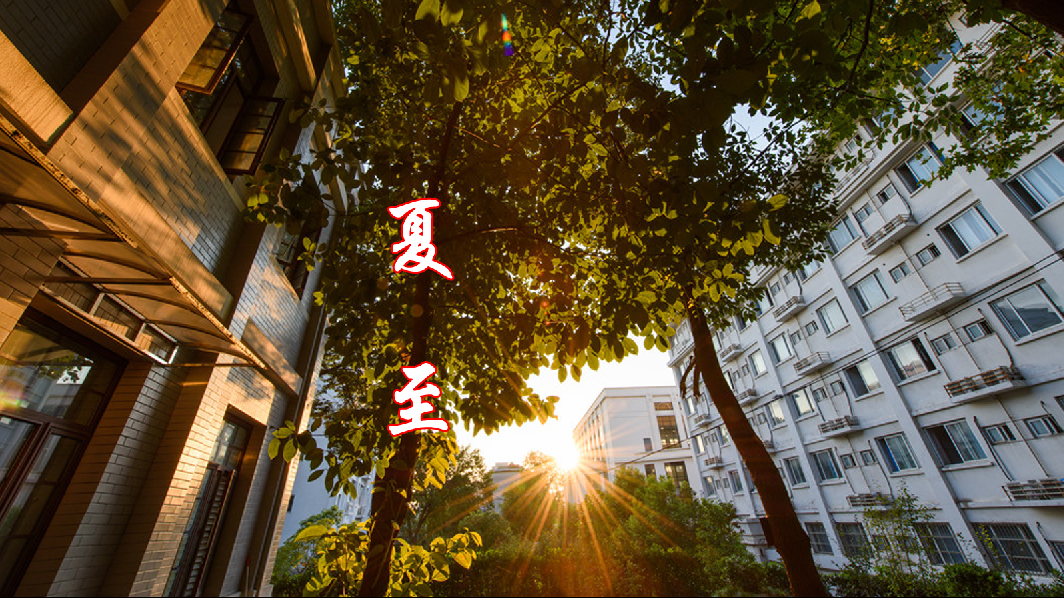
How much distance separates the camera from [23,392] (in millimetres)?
3748

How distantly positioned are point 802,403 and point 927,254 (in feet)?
→ 36.2

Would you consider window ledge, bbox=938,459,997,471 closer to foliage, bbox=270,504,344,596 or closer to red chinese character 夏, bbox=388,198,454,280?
foliage, bbox=270,504,344,596

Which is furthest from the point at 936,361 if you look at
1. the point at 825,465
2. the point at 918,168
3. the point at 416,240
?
the point at 416,240

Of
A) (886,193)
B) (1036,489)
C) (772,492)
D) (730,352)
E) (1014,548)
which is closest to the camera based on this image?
(772,492)

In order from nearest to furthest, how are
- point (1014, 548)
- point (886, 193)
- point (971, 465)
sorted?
1. point (1014, 548)
2. point (971, 465)
3. point (886, 193)

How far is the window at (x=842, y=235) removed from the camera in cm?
2212

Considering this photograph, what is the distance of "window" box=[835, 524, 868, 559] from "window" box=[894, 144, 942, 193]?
16681 millimetres

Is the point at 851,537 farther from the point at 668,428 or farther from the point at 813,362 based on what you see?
the point at 668,428

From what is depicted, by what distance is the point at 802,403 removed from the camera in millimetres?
25328

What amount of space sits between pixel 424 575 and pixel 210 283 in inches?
164

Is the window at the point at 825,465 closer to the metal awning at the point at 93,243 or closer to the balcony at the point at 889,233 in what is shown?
the balcony at the point at 889,233

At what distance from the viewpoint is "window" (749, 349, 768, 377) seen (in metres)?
29.2

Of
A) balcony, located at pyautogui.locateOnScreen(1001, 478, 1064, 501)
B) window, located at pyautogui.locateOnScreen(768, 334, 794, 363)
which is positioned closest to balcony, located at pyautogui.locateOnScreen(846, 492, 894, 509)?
balcony, located at pyautogui.locateOnScreen(1001, 478, 1064, 501)

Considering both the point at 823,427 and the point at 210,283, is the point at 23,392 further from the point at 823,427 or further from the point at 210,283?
the point at 823,427
